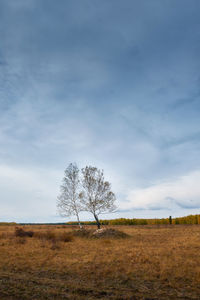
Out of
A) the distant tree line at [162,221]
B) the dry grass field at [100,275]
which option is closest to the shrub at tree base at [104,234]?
the dry grass field at [100,275]

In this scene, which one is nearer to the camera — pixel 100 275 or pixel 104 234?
pixel 100 275

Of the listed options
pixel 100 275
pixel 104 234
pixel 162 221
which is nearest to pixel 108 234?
pixel 104 234

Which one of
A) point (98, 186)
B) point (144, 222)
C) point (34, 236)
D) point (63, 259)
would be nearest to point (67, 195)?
point (98, 186)

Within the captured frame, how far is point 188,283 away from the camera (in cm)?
878

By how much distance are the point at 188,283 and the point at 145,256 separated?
13.9 feet

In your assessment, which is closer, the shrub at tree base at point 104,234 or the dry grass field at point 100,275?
the dry grass field at point 100,275

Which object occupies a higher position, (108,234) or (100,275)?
(100,275)

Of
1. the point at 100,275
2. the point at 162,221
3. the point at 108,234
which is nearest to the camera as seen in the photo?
the point at 100,275

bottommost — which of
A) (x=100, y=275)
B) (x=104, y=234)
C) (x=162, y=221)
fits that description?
(x=162, y=221)

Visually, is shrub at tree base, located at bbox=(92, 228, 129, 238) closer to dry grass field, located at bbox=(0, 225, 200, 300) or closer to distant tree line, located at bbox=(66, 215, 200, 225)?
dry grass field, located at bbox=(0, 225, 200, 300)

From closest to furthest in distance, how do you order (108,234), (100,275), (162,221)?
(100,275) < (108,234) < (162,221)

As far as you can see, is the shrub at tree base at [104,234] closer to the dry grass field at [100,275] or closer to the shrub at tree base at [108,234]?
the shrub at tree base at [108,234]

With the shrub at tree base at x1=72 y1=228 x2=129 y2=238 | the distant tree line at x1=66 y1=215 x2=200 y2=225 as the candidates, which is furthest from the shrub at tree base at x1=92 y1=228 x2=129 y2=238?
the distant tree line at x1=66 y1=215 x2=200 y2=225

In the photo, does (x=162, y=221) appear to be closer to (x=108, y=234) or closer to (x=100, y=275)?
(x=108, y=234)
